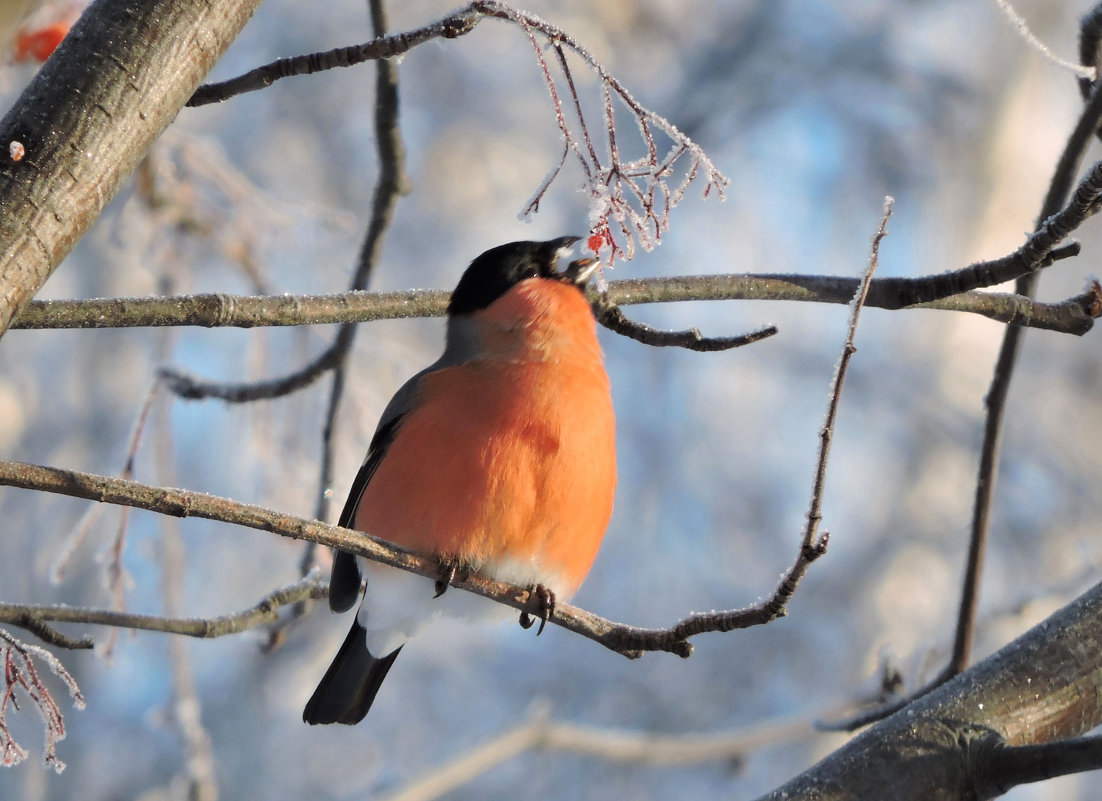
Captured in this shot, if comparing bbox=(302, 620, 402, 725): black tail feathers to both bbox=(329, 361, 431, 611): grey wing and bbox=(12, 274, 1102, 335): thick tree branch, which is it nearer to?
bbox=(329, 361, 431, 611): grey wing

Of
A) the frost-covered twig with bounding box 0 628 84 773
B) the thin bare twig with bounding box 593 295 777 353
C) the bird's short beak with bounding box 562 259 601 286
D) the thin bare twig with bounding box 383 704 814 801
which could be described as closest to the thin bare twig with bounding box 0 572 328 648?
the frost-covered twig with bounding box 0 628 84 773

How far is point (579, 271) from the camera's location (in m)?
2.74

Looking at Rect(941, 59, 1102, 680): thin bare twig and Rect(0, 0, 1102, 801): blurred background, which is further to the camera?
Rect(0, 0, 1102, 801): blurred background

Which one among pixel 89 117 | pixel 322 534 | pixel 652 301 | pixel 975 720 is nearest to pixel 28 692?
pixel 322 534

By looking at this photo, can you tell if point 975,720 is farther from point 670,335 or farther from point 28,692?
point 28,692

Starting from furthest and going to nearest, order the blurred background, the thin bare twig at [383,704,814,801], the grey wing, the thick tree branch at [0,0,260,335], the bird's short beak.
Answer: the blurred background → the thin bare twig at [383,704,814,801] → the bird's short beak → the grey wing → the thick tree branch at [0,0,260,335]

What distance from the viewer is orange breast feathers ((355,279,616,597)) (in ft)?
7.42

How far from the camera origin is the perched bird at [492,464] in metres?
2.27

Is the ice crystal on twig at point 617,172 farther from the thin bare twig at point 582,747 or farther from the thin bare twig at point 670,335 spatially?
the thin bare twig at point 582,747

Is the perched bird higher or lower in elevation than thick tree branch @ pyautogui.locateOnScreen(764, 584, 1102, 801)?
higher

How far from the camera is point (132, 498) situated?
127 cm

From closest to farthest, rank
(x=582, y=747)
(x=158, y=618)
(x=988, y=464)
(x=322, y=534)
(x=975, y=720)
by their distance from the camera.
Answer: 1. (x=322, y=534)
2. (x=975, y=720)
3. (x=158, y=618)
4. (x=988, y=464)
5. (x=582, y=747)

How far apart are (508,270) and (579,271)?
6.9 inches

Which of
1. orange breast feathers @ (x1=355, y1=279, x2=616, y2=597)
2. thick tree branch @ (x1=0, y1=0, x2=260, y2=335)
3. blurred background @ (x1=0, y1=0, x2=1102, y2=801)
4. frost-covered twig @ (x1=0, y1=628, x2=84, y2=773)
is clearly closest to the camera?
thick tree branch @ (x1=0, y1=0, x2=260, y2=335)
